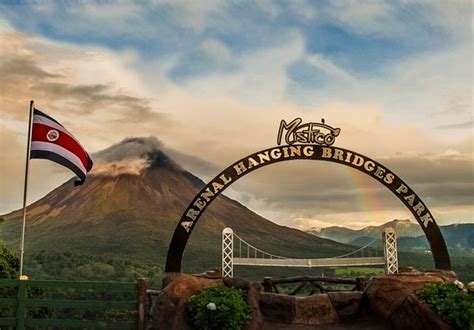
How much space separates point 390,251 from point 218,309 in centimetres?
732

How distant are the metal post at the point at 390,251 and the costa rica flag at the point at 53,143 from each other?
793cm

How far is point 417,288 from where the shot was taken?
11688mm

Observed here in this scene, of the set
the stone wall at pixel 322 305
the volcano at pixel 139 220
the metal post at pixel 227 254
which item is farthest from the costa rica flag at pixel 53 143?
the volcano at pixel 139 220

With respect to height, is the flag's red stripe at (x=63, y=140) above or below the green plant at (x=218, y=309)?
above

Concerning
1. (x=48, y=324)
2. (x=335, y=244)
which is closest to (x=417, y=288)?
(x=48, y=324)

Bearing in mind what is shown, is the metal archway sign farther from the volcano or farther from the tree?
the volcano

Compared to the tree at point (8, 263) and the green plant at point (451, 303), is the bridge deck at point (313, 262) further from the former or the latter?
the tree at point (8, 263)

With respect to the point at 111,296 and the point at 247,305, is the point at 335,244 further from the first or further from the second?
the point at 247,305

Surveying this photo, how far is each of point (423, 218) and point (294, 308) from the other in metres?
4.27

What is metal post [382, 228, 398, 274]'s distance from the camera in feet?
53.2

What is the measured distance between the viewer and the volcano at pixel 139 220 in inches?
3009

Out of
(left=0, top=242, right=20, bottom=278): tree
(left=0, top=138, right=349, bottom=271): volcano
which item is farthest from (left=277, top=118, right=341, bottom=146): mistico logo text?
(left=0, top=138, right=349, bottom=271): volcano

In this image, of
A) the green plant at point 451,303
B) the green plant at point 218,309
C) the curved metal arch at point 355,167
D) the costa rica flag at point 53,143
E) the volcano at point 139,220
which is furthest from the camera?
the volcano at point 139,220

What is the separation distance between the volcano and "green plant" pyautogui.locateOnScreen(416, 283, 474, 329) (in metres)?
45.8
